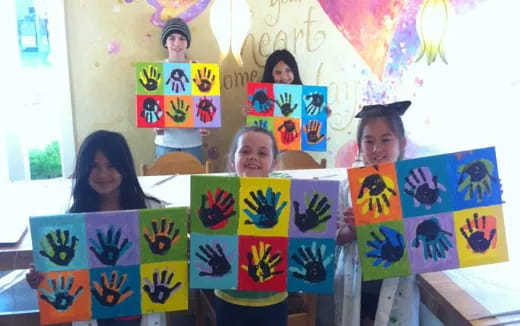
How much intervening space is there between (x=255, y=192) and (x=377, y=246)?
13.7 inches

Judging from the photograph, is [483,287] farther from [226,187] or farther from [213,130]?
[213,130]

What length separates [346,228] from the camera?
142 centimetres

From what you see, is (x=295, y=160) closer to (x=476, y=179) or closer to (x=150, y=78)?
(x=150, y=78)

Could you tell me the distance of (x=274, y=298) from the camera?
140 cm

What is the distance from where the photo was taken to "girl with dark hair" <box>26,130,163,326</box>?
1416 mm

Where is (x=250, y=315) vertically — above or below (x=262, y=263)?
below

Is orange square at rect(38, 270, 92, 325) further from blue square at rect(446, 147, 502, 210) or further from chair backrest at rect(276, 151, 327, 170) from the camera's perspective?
chair backrest at rect(276, 151, 327, 170)

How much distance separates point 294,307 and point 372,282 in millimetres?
335

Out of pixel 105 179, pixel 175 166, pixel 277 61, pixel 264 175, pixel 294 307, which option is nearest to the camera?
pixel 105 179

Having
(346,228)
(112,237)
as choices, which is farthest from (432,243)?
(112,237)

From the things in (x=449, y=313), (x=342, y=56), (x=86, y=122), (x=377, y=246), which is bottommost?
(x=449, y=313)

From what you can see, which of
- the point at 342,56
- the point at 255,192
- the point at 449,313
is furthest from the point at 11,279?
the point at 342,56

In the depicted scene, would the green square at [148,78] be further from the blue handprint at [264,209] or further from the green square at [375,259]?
the green square at [375,259]

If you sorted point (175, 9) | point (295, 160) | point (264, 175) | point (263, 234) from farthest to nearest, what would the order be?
point (175, 9) → point (295, 160) → point (264, 175) → point (263, 234)
